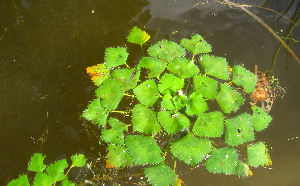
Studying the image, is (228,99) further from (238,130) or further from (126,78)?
(126,78)

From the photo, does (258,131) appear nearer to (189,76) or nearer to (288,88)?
(288,88)

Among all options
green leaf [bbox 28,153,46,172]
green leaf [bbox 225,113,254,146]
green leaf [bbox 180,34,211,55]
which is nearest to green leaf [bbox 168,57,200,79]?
green leaf [bbox 180,34,211,55]

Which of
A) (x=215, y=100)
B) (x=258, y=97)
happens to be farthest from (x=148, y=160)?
(x=258, y=97)

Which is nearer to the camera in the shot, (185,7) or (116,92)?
(116,92)

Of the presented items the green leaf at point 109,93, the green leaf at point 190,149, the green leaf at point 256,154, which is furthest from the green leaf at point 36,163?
the green leaf at point 256,154

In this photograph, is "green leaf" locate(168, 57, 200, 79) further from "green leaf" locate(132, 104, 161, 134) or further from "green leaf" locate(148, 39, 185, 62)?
"green leaf" locate(132, 104, 161, 134)

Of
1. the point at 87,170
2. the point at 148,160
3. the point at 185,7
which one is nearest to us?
→ the point at 148,160
